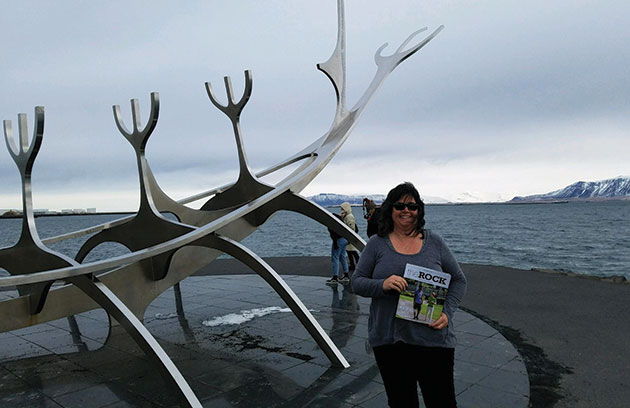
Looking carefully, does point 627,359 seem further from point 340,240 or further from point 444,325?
point 340,240

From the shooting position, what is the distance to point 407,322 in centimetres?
295

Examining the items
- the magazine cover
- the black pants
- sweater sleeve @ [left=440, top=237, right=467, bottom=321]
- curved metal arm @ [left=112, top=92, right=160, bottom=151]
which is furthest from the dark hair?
curved metal arm @ [left=112, top=92, right=160, bottom=151]

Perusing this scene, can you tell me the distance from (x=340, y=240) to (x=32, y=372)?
6.87 m

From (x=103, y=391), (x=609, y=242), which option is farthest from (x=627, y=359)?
(x=609, y=242)

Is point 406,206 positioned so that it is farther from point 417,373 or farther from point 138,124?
point 138,124

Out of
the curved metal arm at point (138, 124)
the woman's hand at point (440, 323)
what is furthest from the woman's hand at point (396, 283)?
the curved metal arm at point (138, 124)

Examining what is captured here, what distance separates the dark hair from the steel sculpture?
2817mm

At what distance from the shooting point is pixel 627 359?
6.28 m

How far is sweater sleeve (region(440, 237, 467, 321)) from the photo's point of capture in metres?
3.08

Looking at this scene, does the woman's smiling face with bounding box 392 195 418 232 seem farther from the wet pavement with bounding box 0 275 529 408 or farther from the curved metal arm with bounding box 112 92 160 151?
the curved metal arm with bounding box 112 92 160 151

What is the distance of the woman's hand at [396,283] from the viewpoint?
2861mm

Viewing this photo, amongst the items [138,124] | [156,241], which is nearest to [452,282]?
[156,241]

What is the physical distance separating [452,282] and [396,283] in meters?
0.51

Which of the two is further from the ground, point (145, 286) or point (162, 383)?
point (145, 286)
